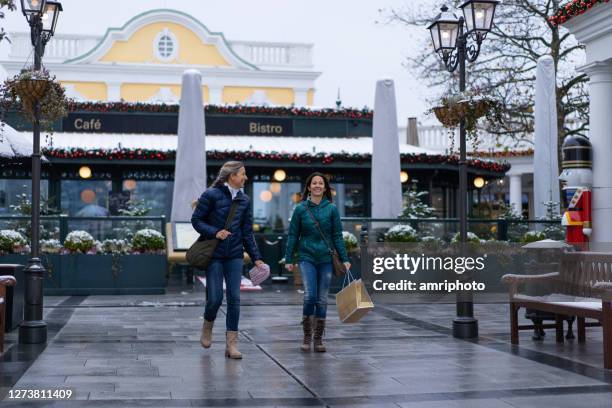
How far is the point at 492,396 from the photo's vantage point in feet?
21.7

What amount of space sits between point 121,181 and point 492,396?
60.3 ft

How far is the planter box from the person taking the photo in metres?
16.2

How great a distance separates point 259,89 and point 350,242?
841 inches

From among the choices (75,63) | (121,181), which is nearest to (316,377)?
(121,181)

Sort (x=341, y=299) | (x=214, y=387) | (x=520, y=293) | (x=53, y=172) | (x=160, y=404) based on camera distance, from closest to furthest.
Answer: (x=160, y=404), (x=214, y=387), (x=341, y=299), (x=520, y=293), (x=53, y=172)

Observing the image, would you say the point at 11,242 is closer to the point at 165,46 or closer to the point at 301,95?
the point at 301,95

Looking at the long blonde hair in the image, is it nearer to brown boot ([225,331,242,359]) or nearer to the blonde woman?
the blonde woman

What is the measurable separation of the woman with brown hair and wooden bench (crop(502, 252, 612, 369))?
2089 millimetres

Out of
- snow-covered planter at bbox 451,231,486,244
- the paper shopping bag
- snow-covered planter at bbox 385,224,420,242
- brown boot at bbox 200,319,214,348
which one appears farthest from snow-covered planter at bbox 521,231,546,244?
brown boot at bbox 200,319,214,348

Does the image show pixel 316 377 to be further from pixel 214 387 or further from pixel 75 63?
pixel 75 63

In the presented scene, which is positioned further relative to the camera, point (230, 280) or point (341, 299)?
point (341, 299)

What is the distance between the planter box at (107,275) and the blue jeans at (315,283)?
8.12 m

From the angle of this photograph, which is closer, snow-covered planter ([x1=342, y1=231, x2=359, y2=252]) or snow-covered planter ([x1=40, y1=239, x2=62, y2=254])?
snow-covered planter ([x1=40, y1=239, x2=62, y2=254])

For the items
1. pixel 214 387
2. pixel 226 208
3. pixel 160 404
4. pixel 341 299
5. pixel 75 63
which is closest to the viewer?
pixel 160 404
